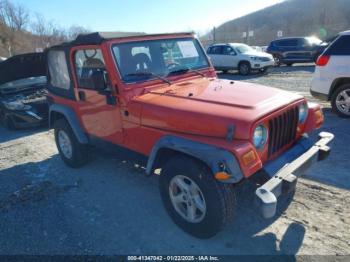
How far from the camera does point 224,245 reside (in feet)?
10.1

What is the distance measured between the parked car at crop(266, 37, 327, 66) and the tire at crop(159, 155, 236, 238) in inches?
666

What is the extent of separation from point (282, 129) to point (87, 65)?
2.68 m

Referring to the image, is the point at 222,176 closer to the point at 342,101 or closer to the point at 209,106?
the point at 209,106

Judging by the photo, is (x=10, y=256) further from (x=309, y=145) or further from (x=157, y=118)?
(x=309, y=145)

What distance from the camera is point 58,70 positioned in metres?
5.02

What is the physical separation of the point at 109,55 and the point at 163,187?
1.67 metres

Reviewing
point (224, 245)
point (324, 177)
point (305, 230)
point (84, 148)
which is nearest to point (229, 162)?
point (224, 245)

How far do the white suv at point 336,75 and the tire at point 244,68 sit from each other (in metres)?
9.00

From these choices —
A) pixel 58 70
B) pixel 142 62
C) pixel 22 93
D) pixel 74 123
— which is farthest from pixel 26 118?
pixel 142 62

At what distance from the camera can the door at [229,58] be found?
53.6 feet

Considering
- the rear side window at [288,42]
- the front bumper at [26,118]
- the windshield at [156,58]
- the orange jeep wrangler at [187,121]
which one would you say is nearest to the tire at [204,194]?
the orange jeep wrangler at [187,121]

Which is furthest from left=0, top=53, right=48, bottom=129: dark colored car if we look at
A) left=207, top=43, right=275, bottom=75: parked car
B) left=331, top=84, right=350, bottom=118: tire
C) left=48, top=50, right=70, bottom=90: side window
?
A: left=207, top=43, right=275, bottom=75: parked car

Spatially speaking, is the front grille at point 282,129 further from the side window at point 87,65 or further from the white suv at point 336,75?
the white suv at point 336,75

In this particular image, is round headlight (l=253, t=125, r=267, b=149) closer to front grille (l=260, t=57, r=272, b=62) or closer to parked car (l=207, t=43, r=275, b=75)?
parked car (l=207, t=43, r=275, b=75)
